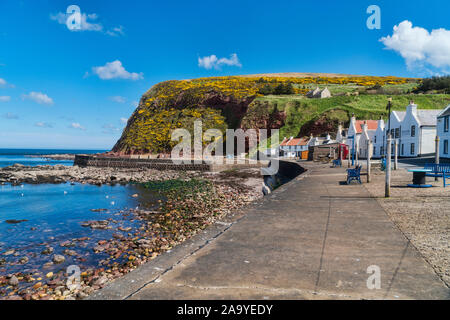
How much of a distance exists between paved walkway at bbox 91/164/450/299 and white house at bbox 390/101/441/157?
34.4 m

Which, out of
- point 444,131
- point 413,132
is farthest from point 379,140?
point 444,131

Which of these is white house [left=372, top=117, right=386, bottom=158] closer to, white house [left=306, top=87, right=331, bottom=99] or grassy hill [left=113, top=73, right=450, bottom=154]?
grassy hill [left=113, top=73, right=450, bottom=154]

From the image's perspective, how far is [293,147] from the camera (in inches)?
2450

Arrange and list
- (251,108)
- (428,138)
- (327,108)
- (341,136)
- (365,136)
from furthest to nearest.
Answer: (251,108) < (327,108) < (341,136) < (365,136) < (428,138)

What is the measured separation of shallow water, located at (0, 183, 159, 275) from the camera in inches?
343

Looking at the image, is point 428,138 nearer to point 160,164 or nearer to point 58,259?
point 160,164

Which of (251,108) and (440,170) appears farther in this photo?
(251,108)

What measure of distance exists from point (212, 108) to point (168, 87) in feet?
92.6

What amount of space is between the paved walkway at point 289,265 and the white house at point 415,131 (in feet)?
113

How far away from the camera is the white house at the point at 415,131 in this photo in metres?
35.1

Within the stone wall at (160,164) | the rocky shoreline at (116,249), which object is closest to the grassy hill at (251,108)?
the stone wall at (160,164)

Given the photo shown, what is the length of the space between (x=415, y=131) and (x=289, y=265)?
128 ft

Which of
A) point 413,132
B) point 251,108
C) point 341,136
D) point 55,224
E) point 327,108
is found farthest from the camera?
point 251,108
